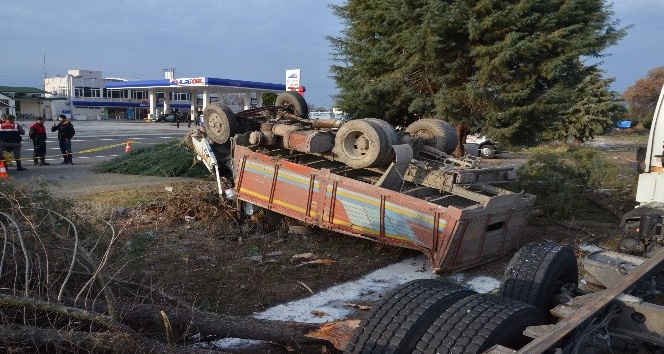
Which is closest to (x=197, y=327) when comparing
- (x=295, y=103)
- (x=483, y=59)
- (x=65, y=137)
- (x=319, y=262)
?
(x=319, y=262)

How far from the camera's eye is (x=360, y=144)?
748cm

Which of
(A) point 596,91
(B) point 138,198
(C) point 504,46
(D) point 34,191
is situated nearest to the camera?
(D) point 34,191

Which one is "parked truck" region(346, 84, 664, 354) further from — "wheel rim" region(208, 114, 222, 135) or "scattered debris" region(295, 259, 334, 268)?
"wheel rim" region(208, 114, 222, 135)

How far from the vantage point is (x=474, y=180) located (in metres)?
7.19

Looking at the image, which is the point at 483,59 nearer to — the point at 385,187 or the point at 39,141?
the point at 385,187

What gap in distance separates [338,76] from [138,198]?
297 inches

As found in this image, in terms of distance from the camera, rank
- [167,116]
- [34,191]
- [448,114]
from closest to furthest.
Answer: [34,191]
[448,114]
[167,116]

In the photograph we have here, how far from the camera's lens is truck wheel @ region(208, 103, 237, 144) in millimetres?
8945

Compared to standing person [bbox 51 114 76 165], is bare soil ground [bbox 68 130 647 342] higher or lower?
lower

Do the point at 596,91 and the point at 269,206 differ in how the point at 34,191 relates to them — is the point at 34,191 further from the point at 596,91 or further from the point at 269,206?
the point at 596,91

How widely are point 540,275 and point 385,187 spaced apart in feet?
10.3

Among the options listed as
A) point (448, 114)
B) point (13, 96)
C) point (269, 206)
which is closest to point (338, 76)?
point (448, 114)

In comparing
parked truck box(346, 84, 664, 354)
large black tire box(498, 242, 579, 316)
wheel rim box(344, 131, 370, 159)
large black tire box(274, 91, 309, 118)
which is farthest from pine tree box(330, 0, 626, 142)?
parked truck box(346, 84, 664, 354)

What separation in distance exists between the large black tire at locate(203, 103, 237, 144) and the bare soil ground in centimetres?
87
